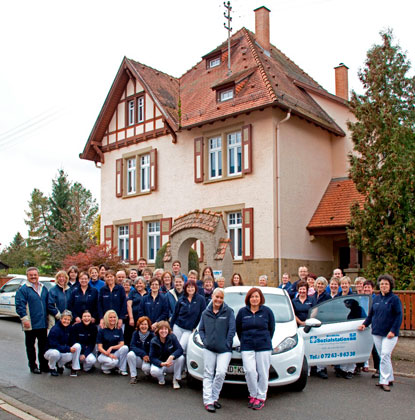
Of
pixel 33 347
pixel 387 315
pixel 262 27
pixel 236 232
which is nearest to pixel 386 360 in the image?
pixel 387 315

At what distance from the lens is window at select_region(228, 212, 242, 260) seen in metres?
20.8

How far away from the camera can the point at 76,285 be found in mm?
9805

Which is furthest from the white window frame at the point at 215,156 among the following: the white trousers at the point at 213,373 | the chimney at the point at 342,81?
the white trousers at the point at 213,373

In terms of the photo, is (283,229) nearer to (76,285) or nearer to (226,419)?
(76,285)

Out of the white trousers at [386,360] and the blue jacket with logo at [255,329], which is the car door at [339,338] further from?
the blue jacket with logo at [255,329]

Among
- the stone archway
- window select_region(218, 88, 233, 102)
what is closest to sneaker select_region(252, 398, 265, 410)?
the stone archway

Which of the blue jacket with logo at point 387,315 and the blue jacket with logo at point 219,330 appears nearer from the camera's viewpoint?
the blue jacket with logo at point 219,330

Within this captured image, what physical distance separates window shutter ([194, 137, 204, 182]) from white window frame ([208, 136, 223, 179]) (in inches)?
16.2

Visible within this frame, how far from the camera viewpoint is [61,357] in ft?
28.7

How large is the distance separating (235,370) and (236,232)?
13993 millimetres

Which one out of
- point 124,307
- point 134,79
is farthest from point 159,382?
point 134,79

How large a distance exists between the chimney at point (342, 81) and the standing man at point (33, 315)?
2204cm

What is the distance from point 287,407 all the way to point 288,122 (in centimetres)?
1534

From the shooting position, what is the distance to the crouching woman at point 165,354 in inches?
313
